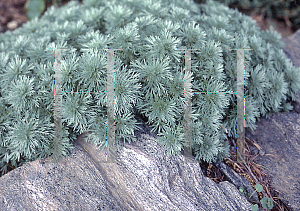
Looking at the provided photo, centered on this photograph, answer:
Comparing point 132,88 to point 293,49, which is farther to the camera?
point 293,49

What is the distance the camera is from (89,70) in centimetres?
151

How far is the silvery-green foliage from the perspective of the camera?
1.50 m

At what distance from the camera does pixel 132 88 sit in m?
1.50

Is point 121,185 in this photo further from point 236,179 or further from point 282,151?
point 282,151

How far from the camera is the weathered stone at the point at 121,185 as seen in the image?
52.0 inches

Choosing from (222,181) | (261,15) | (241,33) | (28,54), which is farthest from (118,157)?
(261,15)

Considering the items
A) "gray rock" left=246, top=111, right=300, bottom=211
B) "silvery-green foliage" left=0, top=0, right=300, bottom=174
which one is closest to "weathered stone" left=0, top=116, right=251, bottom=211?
"silvery-green foliage" left=0, top=0, right=300, bottom=174

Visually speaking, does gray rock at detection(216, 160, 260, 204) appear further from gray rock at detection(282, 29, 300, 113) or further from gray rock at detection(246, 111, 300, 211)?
gray rock at detection(282, 29, 300, 113)

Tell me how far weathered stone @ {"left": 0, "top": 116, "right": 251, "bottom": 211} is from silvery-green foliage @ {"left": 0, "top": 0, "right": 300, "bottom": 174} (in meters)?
0.10

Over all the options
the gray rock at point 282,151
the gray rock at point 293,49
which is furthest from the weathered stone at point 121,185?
the gray rock at point 293,49

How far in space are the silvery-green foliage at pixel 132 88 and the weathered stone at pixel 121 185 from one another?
0.10 meters

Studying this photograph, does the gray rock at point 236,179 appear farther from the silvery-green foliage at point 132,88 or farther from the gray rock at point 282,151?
the gray rock at point 282,151

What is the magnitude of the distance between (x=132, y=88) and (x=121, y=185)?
62 centimetres

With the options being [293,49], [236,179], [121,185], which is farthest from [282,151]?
[293,49]
